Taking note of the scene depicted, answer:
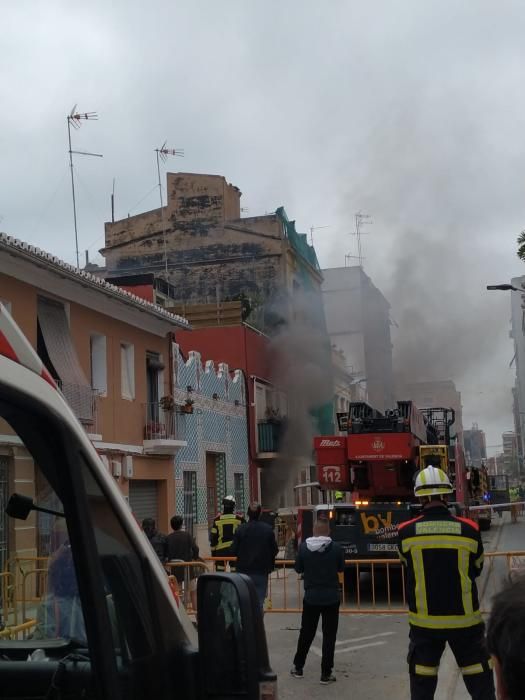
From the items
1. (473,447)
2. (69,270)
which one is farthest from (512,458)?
(69,270)

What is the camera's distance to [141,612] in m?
2.17

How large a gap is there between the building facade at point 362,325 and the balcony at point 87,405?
15.2 metres

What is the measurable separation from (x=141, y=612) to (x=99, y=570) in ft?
0.75

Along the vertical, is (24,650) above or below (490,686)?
above

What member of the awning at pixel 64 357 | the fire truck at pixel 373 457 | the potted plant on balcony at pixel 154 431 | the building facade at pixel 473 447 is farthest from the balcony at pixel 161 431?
the building facade at pixel 473 447

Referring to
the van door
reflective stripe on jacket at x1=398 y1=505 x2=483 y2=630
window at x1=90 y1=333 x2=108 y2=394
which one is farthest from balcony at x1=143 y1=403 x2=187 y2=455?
the van door

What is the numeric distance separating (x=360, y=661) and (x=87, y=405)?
9956 millimetres

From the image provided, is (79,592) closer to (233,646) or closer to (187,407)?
(233,646)

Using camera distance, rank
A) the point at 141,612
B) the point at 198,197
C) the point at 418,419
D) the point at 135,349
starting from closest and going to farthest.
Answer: the point at 141,612 → the point at 418,419 → the point at 135,349 → the point at 198,197

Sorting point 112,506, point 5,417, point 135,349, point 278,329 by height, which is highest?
point 278,329

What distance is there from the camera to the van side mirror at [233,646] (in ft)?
7.30

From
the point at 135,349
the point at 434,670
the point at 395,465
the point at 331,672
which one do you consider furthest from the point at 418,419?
the point at 434,670

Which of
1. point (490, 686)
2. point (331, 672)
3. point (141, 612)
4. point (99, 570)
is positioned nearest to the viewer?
point (99, 570)

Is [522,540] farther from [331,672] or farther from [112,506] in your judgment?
[112,506]
